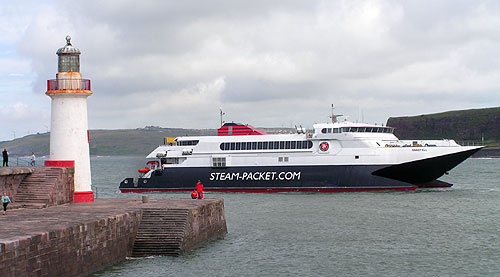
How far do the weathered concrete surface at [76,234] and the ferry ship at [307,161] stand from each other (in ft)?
69.4

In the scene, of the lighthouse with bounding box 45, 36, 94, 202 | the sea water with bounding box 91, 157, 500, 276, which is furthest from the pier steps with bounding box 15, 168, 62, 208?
the sea water with bounding box 91, 157, 500, 276

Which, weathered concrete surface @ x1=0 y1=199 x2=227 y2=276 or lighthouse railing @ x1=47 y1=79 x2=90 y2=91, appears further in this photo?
lighthouse railing @ x1=47 y1=79 x2=90 y2=91

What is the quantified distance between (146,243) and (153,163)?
3040cm

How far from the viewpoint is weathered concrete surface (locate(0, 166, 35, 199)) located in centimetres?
2033

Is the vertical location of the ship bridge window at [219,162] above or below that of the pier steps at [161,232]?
above

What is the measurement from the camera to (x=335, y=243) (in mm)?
24172

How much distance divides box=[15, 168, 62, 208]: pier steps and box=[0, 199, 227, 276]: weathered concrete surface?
518 mm

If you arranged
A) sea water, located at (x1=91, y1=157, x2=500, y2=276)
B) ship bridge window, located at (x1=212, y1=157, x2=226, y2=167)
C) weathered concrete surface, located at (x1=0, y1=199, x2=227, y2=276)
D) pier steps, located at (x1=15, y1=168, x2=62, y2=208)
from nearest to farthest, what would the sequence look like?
weathered concrete surface, located at (x1=0, y1=199, x2=227, y2=276), sea water, located at (x1=91, y1=157, x2=500, y2=276), pier steps, located at (x1=15, y1=168, x2=62, y2=208), ship bridge window, located at (x1=212, y1=157, x2=226, y2=167)

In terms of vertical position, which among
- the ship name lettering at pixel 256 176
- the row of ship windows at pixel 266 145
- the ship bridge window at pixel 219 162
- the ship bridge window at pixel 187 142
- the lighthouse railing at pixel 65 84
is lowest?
the ship name lettering at pixel 256 176

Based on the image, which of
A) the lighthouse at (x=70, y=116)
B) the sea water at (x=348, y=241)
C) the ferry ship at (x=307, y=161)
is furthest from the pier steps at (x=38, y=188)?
the ferry ship at (x=307, y=161)

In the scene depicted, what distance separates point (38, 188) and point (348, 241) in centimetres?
1200

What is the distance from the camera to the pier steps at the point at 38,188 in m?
21.1

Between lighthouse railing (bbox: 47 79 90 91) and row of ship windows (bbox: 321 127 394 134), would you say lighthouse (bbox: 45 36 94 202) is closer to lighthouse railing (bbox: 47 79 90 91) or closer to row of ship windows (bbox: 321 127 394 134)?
lighthouse railing (bbox: 47 79 90 91)

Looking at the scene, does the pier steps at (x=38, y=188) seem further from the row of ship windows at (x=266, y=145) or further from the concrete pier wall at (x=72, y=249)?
the row of ship windows at (x=266, y=145)
